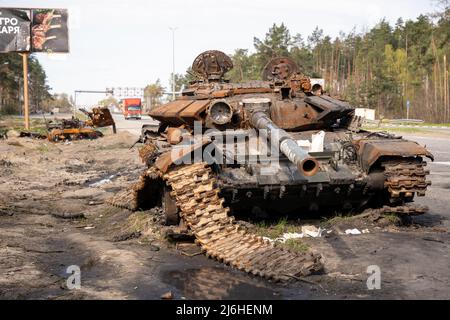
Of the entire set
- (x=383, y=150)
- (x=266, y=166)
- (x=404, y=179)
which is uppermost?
(x=383, y=150)

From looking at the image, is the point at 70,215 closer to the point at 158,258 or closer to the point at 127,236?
the point at 127,236

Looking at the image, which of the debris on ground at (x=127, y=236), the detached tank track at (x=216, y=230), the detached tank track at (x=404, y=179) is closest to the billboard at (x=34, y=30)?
the debris on ground at (x=127, y=236)

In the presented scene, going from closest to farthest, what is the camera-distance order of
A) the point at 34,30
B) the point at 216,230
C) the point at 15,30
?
the point at 216,230, the point at 15,30, the point at 34,30

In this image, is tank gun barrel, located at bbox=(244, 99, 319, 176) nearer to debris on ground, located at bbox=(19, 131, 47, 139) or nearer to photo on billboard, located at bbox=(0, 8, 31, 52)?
debris on ground, located at bbox=(19, 131, 47, 139)

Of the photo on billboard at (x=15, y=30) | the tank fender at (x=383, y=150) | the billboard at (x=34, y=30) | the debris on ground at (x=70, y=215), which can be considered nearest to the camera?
the tank fender at (x=383, y=150)

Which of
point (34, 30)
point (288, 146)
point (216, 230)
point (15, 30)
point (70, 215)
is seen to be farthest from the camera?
point (34, 30)

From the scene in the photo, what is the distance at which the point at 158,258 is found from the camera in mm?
7633

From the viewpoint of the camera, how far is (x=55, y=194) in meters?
14.1

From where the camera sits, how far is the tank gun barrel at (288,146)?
6.70m

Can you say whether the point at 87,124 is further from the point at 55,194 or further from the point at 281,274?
the point at 281,274

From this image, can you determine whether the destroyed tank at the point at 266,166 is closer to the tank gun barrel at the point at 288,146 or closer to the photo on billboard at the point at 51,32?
the tank gun barrel at the point at 288,146

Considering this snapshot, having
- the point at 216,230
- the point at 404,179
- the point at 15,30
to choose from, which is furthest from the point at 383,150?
the point at 15,30

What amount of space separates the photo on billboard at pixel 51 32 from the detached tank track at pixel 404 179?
28.3 meters

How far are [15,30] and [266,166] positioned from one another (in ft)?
92.0
